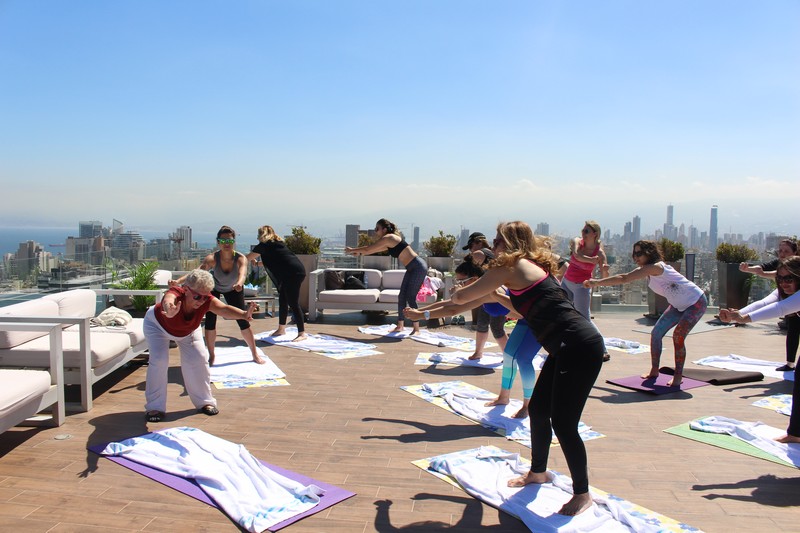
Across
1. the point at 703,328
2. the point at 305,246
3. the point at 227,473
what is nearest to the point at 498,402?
the point at 227,473

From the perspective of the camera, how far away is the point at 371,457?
13.1ft

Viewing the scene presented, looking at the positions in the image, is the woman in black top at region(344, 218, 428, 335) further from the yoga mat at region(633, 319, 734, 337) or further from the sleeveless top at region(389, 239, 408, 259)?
the yoga mat at region(633, 319, 734, 337)

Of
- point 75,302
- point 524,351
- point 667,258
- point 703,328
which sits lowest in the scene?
point 703,328

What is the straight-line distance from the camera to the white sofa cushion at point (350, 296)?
9.70 meters

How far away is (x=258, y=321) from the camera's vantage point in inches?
398

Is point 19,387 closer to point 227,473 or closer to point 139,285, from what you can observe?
point 227,473

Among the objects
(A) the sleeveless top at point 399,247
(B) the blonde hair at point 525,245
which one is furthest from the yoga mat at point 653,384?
(A) the sleeveless top at point 399,247

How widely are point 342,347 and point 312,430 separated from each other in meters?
3.36

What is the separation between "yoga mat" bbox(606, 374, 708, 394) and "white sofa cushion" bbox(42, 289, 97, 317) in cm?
558

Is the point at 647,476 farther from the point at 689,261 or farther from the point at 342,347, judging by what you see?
the point at 689,261

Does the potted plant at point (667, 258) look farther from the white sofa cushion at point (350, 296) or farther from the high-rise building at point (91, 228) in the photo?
the high-rise building at point (91, 228)

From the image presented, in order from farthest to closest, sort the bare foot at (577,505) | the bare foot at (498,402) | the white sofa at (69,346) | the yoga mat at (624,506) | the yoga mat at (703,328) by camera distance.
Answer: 1. the yoga mat at (703,328)
2. the bare foot at (498,402)
3. the white sofa at (69,346)
4. the bare foot at (577,505)
5. the yoga mat at (624,506)

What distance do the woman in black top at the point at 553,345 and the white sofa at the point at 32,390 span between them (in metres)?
2.88

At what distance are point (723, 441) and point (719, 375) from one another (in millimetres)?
2325
